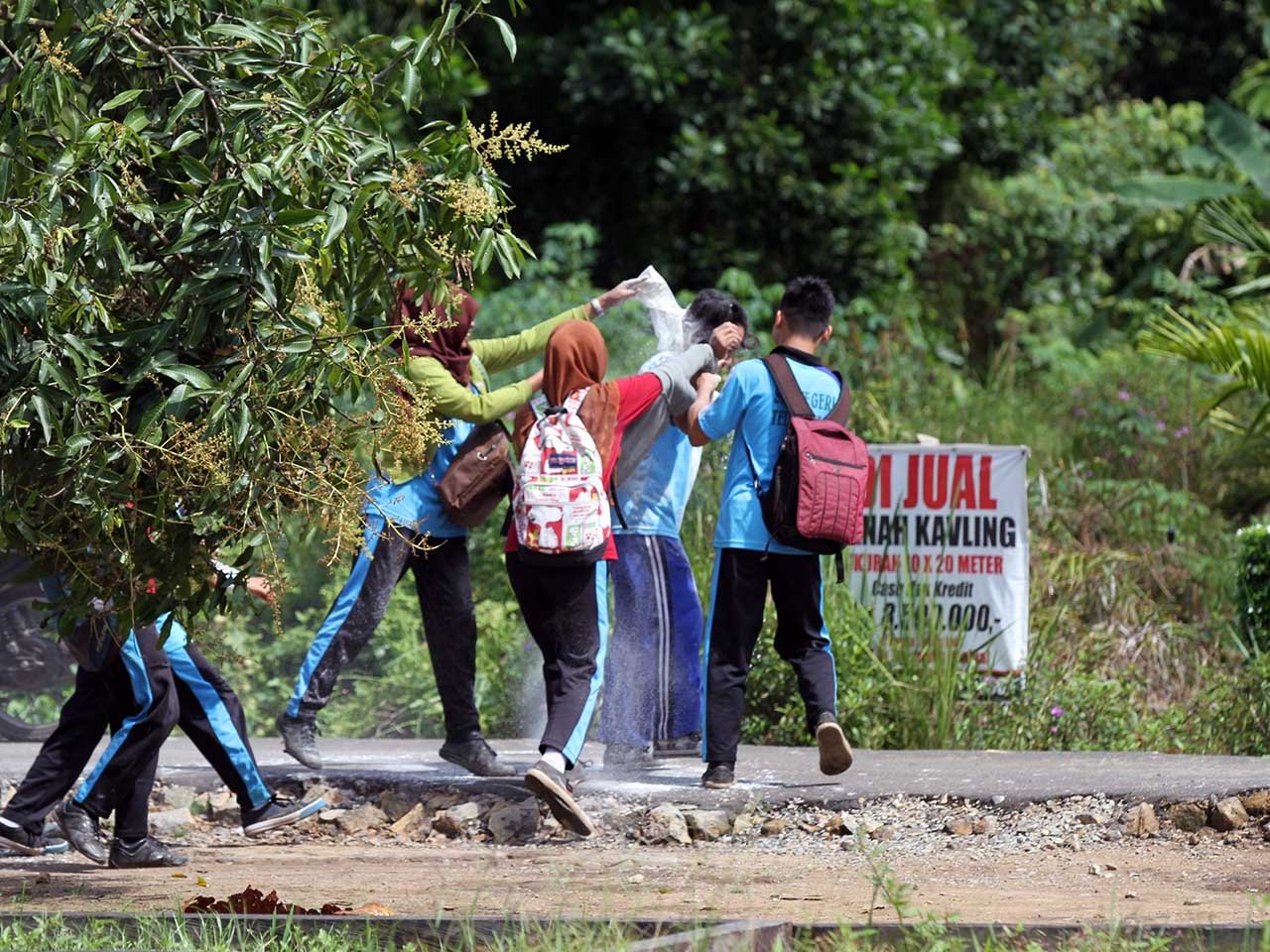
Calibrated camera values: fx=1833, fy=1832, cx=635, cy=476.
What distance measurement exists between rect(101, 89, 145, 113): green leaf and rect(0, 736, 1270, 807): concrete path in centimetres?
327

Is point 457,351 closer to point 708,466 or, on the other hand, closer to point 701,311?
point 701,311

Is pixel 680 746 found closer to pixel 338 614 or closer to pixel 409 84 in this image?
pixel 338 614

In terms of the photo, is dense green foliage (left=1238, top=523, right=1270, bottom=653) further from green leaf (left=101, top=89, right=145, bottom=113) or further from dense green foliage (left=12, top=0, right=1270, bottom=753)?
green leaf (left=101, top=89, right=145, bottom=113)

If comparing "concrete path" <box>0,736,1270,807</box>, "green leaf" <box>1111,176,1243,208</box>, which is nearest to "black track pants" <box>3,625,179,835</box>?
"concrete path" <box>0,736,1270,807</box>

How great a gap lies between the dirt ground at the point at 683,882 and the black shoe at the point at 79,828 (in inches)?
2.9

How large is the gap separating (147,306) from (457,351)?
205 centimetres

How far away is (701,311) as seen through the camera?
7359 mm

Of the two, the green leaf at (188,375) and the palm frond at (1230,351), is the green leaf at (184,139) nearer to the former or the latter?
the green leaf at (188,375)

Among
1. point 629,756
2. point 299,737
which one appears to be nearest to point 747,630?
point 629,756

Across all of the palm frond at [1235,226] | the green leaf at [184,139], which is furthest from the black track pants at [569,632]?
the palm frond at [1235,226]

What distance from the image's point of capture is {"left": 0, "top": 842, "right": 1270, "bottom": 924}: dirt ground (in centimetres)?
485

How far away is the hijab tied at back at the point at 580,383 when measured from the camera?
21.5 feet

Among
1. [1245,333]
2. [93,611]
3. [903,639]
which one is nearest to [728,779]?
[903,639]

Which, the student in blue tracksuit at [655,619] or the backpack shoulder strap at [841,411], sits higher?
the backpack shoulder strap at [841,411]
